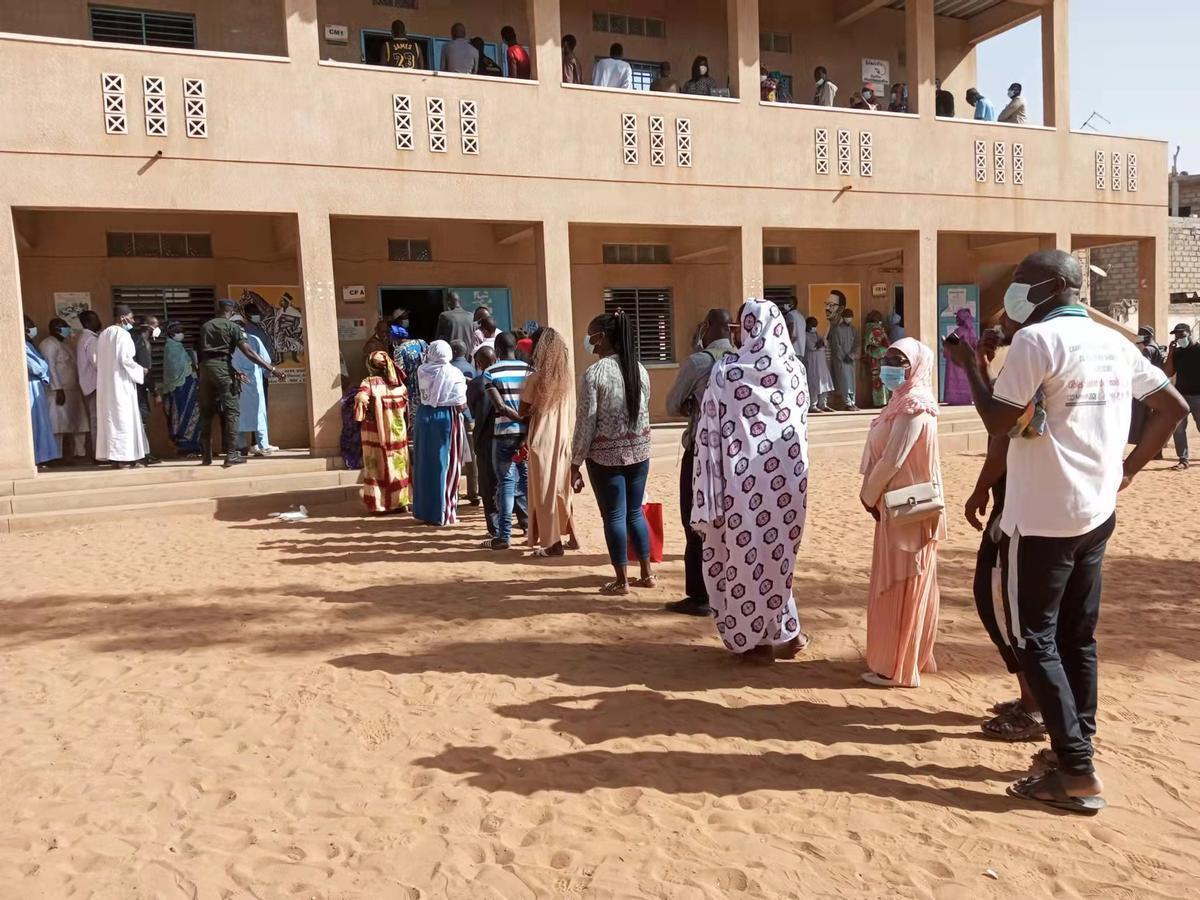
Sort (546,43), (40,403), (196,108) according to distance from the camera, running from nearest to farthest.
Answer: (196,108)
(40,403)
(546,43)

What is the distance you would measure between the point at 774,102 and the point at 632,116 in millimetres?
2412

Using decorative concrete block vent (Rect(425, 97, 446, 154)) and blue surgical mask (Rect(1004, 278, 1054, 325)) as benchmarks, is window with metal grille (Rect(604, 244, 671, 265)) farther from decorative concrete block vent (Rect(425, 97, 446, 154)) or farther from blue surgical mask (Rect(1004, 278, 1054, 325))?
blue surgical mask (Rect(1004, 278, 1054, 325))

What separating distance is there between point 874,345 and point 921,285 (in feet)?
7.03

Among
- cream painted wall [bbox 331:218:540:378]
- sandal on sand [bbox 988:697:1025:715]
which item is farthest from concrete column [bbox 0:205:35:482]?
sandal on sand [bbox 988:697:1025:715]

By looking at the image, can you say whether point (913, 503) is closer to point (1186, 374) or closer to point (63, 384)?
point (1186, 374)

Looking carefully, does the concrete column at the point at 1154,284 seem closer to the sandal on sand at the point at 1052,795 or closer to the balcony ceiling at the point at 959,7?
the balcony ceiling at the point at 959,7

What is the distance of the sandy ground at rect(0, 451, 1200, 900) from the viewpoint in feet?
9.21

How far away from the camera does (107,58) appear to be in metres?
9.55

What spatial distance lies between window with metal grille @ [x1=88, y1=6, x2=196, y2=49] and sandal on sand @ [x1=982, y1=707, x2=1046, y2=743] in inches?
465

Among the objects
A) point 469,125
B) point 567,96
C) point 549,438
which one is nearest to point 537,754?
point 549,438

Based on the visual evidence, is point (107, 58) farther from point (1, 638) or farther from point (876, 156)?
point (876, 156)

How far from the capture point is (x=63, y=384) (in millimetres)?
10641

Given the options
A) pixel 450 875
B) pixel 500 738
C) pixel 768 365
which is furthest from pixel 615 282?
pixel 450 875

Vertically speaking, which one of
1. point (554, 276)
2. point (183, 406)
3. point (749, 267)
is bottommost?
point (183, 406)
